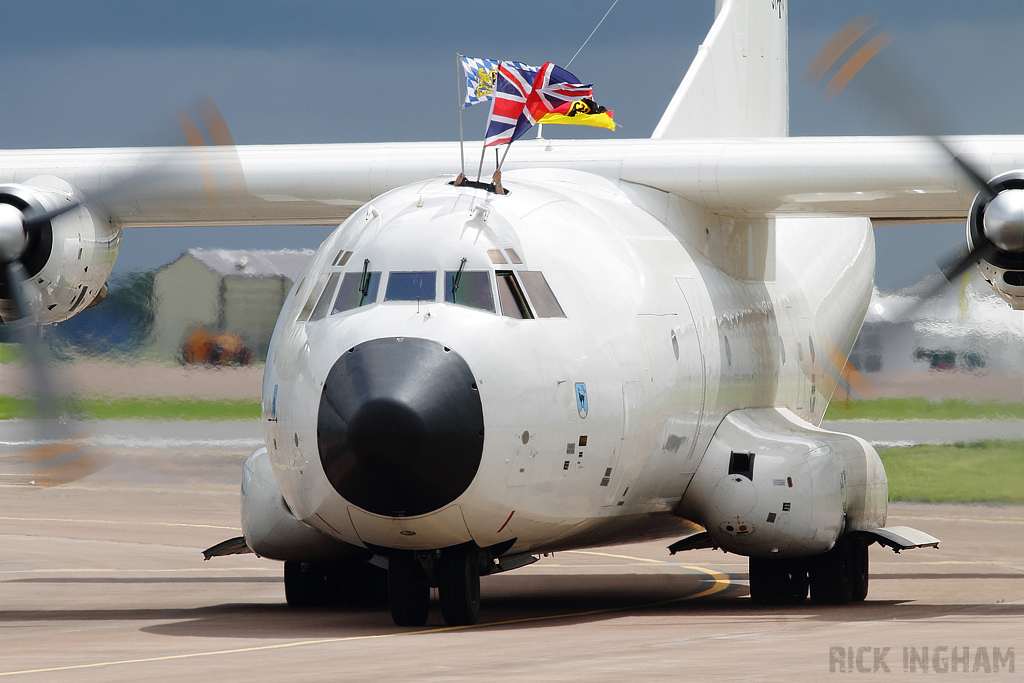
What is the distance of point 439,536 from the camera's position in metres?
11.1

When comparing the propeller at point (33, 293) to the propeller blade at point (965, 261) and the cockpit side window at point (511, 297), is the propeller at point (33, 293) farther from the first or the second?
the propeller blade at point (965, 261)

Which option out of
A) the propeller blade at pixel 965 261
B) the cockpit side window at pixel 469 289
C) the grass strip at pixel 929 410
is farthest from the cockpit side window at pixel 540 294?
the grass strip at pixel 929 410

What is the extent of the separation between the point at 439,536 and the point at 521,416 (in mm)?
1028

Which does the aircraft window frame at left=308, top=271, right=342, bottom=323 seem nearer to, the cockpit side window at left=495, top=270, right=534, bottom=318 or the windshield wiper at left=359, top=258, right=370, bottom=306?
the windshield wiper at left=359, top=258, right=370, bottom=306

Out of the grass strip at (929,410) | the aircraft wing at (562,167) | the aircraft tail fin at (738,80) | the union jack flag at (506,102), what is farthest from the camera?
the grass strip at (929,410)

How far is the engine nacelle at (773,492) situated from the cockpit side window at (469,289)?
3.44 metres

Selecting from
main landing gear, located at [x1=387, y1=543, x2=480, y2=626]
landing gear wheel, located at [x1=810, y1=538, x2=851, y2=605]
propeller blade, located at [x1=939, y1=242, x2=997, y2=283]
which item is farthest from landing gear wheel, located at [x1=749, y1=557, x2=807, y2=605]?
main landing gear, located at [x1=387, y1=543, x2=480, y2=626]

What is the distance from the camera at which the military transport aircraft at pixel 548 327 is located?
10859 millimetres

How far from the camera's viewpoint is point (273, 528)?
1377 centimetres

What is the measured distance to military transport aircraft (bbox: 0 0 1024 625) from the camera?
10859mm

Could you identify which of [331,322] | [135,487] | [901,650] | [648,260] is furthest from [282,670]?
[135,487]

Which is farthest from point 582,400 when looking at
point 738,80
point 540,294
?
point 738,80

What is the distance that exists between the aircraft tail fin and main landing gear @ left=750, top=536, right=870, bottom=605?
547 centimetres

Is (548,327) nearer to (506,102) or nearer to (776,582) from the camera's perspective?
(506,102)
